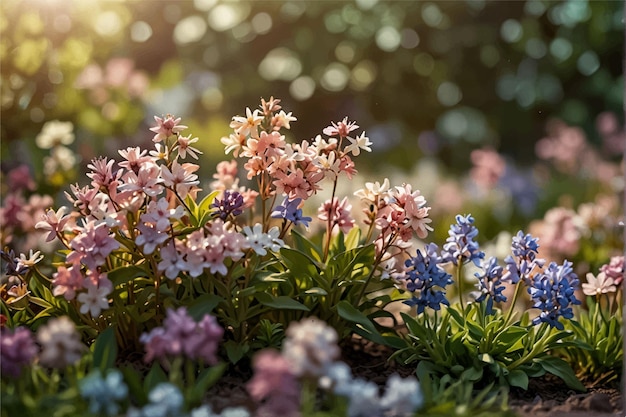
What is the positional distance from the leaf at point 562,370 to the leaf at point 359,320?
45 cm

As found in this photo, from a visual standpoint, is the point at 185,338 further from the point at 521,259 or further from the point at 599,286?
the point at 599,286

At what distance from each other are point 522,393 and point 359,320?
1.64 ft

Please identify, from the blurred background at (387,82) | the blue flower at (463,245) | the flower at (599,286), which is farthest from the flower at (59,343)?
the blurred background at (387,82)

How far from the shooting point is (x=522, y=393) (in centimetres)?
231

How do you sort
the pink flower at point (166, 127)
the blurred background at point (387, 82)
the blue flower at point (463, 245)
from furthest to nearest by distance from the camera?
the blurred background at point (387, 82) < the blue flower at point (463, 245) < the pink flower at point (166, 127)

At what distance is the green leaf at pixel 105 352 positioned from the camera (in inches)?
76.4

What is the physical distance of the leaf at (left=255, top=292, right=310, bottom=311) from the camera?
2.22 metres

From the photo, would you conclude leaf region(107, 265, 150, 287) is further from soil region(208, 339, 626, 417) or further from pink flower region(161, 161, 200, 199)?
soil region(208, 339, 626, 417)

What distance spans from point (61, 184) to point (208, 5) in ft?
10.00

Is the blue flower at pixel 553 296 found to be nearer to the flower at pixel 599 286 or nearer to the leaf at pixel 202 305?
the flower at pixel 599 286

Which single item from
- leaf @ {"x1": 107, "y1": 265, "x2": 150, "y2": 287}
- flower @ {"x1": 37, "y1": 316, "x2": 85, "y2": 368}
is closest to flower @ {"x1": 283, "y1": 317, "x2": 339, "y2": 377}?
flower @ {"x1": 37, "y1": 316, "x2": 85, "y2": 368}

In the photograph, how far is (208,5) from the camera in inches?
234

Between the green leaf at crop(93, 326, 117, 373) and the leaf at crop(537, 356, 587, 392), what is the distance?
1149 mm

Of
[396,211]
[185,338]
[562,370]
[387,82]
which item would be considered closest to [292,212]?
[396,211]
